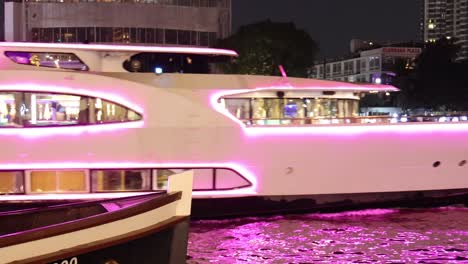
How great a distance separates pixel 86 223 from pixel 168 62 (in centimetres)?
757

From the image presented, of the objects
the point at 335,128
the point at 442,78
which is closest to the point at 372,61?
the point at 442,78

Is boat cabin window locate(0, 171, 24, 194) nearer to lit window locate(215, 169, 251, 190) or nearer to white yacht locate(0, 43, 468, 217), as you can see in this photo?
white yacht locate(0, 43, 468, 217)

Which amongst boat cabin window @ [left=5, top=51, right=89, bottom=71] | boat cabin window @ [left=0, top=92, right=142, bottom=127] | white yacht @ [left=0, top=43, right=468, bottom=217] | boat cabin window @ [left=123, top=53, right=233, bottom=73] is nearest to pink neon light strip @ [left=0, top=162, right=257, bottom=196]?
white yacht @ [left=0, top=43, right=468, bottom=217]

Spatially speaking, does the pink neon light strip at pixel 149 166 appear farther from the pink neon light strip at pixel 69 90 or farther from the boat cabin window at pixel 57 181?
the pink neon light strip at pixel 69 90

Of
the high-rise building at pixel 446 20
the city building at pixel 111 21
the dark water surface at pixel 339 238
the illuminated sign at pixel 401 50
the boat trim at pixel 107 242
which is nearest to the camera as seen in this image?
the boat trim at pixel 107 242

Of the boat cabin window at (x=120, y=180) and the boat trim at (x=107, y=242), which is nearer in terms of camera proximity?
the boat trim at (x=107, y=242)

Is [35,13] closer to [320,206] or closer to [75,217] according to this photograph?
[320,206]

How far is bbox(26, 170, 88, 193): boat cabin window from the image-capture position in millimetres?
11750

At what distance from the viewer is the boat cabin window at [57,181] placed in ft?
38.5

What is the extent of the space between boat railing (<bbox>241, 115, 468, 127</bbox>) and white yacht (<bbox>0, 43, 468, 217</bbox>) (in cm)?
2

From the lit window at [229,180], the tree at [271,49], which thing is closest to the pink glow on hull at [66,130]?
the lit window at [229,180]

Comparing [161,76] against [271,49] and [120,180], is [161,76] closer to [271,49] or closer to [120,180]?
[120,180]

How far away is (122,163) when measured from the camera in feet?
39.3

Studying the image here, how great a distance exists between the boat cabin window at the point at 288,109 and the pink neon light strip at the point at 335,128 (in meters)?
0.21
